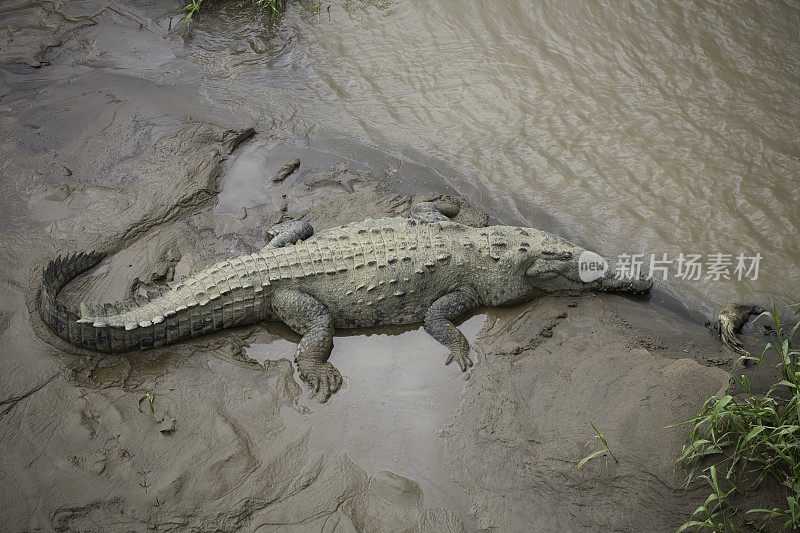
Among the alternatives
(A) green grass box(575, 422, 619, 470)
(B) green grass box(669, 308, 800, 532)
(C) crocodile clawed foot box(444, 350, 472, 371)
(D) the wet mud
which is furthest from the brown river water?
(A) green grass box(575, 422, 619, 470)

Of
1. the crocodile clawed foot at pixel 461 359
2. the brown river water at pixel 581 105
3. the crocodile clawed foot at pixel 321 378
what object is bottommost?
the crocodile clawed foot at pixel 321 378

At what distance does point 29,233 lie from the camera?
19.1 ft

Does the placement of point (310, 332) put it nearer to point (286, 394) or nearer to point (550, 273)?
point (286, 394)

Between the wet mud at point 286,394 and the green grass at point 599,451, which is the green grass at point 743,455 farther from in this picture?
the green grass at point 599,451

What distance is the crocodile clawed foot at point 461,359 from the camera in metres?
5.04

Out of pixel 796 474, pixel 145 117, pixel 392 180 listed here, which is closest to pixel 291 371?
pixel 392 180

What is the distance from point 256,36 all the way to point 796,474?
8.34 meters

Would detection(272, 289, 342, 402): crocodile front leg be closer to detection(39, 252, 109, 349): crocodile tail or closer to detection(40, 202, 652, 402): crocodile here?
detection(40, 202, 652, 402): crocodile

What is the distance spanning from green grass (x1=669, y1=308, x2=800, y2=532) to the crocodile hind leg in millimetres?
3721

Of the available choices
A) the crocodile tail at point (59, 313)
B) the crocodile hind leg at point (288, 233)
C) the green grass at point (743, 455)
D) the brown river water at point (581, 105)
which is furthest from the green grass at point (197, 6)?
the green grass at point (743, 455)

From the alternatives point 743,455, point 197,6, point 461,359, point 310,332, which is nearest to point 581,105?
point 461,359

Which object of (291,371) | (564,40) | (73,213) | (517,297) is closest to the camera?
(291,371)

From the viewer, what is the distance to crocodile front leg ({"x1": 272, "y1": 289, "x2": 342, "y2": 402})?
194 inches

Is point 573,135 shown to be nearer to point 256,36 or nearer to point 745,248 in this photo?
point 745,248
